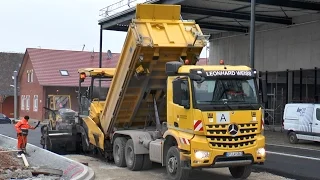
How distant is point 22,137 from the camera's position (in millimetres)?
16250

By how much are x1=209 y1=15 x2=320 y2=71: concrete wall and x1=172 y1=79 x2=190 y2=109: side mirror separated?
20239 mm

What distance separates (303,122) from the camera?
74.1 feet

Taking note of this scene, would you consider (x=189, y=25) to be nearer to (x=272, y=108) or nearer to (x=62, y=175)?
(x=62, y=175)

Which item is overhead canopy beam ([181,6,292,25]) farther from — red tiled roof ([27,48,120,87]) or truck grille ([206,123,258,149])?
red tiled roof ([27,48,120,87])

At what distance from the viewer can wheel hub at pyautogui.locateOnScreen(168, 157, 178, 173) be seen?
1090 cm

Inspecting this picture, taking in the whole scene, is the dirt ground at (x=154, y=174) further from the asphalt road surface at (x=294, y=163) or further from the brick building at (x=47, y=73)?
the brick building at (x=47, y=73)

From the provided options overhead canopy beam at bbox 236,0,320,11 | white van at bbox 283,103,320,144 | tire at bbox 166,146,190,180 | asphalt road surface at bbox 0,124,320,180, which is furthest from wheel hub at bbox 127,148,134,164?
overhead canopy beam at bbox 236,0,320,11

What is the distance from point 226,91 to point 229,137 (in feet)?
3.34

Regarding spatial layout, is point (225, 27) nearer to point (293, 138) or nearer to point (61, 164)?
point (293, 138)

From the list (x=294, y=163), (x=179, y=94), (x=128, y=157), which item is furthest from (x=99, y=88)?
(x=294, y=163)

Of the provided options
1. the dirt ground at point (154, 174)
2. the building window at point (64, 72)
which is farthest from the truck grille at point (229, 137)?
the building window at point (64, 72)

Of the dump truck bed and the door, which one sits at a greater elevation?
the dump truck bed

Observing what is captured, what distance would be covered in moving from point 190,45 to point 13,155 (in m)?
7.51

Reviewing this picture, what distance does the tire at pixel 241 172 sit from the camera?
11480 mm
